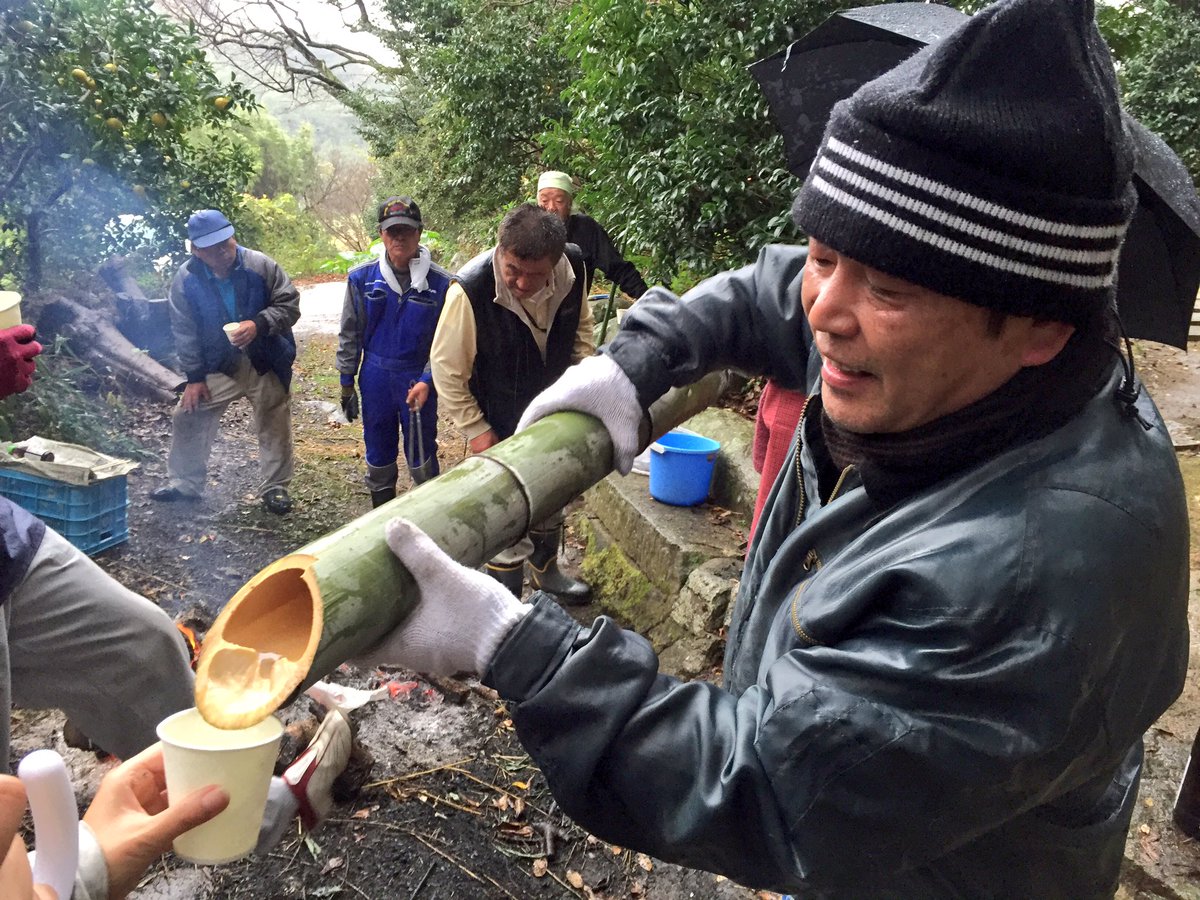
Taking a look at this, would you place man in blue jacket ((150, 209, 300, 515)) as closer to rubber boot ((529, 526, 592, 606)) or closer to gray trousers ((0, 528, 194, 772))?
rubber boot ((529, 526, 592, 606))

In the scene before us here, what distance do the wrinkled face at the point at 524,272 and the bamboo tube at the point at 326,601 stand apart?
9.60ft

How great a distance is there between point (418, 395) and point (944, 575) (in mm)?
5091

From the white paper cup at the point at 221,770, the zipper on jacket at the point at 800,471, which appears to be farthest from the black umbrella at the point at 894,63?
the white paper cup at the point at 221,770

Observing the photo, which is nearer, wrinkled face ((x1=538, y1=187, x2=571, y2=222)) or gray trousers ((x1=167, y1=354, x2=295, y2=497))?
gray trousers ((x1=167, y1=354, x2=295, y2=497))

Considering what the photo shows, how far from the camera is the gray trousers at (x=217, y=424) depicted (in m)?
6.66

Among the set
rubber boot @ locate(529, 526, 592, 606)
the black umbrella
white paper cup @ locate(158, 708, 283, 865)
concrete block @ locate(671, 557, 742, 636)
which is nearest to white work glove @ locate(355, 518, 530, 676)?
white paper cup @ locate(158, 708, 283, 865)

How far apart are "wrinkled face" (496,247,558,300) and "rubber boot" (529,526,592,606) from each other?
1.73 metres

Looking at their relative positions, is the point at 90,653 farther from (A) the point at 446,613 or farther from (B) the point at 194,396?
(B) the point at 194,396

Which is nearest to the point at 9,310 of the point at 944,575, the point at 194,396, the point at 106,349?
the point at 944,575

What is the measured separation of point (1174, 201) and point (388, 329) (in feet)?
17.2

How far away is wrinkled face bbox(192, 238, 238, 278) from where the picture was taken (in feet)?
20.0

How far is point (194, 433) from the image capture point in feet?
22.1

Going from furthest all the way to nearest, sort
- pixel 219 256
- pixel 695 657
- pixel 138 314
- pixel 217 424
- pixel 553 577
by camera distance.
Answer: pixel 138 314
pixel 217 424
pixel 219 256
pixel 553 577
pixel 695 657

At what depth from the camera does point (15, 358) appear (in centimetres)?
266
